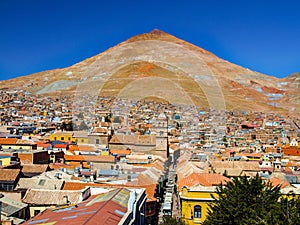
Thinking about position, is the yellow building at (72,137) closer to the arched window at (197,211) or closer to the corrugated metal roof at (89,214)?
the arched window at (197,211)

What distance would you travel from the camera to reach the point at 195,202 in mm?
9195

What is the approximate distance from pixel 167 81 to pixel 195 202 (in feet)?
152

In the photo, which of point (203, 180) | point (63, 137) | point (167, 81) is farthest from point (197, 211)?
point (167, 81)

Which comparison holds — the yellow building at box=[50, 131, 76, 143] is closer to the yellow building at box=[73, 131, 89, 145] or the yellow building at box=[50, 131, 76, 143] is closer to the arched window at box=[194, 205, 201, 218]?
the yellow building at box=[73, 131, 89, 145]

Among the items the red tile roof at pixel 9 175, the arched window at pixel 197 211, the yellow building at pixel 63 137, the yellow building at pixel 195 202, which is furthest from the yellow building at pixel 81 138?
the arched window at pixel 197 211

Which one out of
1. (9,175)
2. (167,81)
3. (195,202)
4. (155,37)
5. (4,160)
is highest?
(155,37)

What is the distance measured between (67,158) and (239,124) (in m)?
30.5

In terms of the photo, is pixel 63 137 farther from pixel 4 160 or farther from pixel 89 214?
pixel 89 214

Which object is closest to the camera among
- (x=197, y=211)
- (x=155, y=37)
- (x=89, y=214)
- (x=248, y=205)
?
(x=89, y=214)

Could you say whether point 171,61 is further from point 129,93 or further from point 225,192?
point 225,192

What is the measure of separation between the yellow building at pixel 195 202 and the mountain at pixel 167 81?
107 feet

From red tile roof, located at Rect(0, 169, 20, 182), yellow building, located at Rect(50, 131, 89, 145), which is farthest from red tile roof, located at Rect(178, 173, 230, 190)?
yellow building, located at Rect(50, 131, 89, 145)

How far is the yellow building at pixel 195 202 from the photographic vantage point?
9148mm

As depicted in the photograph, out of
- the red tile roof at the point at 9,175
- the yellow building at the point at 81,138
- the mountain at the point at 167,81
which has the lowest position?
the red tile roof at the point at 9,175
